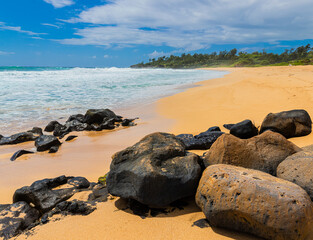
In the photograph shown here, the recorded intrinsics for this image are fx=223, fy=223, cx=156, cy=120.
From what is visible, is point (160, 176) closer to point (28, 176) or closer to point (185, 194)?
point (185, 194)

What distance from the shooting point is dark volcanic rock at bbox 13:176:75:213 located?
288 centimetres

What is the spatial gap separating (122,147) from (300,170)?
3.73 m

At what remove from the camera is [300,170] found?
2.40 metres

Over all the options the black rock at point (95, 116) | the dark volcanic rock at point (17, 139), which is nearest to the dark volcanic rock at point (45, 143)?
the dark volcanic rock at point (17, 139)

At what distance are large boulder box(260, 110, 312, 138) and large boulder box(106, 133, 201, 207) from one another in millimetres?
2977

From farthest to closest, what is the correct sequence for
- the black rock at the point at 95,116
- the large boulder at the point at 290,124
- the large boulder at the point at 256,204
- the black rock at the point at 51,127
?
the black rock at the point at 95,116
the black rock at the point at 51,127
the large boulder at the point at 290,124
the large boulder at the point at 256,204

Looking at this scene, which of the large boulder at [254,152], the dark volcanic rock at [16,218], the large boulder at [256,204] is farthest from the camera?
the large boulder at [254,152]

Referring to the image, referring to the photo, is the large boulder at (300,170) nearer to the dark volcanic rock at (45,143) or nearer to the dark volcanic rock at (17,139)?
the dark volcanic rock at (45,143)

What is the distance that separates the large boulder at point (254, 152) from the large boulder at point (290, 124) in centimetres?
197

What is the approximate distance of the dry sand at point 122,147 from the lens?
7.55 feet

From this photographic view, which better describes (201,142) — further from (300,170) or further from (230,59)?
(230,59)

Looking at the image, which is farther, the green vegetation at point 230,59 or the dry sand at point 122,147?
the green vegetation at point 230,59

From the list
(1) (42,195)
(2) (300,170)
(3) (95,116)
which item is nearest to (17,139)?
(3) (95,116)

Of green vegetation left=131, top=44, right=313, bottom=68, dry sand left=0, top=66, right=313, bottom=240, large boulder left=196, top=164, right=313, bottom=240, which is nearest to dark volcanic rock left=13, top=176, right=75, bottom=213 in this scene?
dry sand left=0, top=66, right=313, bottom=240
